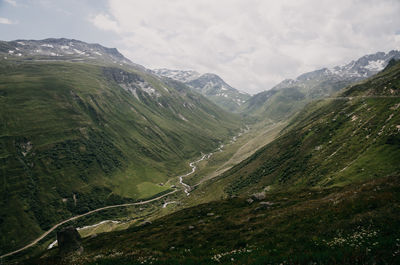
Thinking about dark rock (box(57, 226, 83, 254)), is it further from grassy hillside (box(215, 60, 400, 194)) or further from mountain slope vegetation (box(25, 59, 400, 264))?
grassy hillside (box(215, 60, 400, 194))

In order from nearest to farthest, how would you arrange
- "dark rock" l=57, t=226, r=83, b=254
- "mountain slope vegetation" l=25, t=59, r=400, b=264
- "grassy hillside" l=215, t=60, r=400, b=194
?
"mountain slope vegetation" l=25, t=59, r=400, b=264 → "dark rock" l=57, t=226, r=83, b=254 → "grassy hillside" l=215, t=60, r=400, b=194

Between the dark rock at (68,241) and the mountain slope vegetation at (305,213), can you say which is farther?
the dark rock at (68,241)

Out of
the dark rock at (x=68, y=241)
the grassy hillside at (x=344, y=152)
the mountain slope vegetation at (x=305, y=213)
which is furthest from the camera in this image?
the grassy hillside at (x=344, y=152)

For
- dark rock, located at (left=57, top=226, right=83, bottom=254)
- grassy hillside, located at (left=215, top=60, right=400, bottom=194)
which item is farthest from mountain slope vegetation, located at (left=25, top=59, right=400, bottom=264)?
dark rock, located at (left=57, top=226, right=83, bottom=254)

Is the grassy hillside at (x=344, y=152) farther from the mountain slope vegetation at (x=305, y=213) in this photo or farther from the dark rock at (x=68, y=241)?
the dark rock at (x=68, y=241)

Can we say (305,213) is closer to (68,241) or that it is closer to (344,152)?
(68,241)

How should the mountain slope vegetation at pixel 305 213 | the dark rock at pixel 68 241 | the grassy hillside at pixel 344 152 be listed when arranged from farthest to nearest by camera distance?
1. the grassy hillside at pixel 344 152
2. the dark rock at pixel 68 241
3. the mountain slope vegetation at pixel 305 213

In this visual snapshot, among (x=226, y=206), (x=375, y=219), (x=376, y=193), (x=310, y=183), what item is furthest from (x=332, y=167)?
(x=375, y=219)

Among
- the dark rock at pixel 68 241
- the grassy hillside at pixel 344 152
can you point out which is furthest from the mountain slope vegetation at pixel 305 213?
the dark rock at pixel 68 241

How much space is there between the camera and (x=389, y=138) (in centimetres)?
8550

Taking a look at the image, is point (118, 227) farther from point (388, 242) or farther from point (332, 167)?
point (388, 242)

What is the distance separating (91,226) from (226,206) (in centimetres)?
17627

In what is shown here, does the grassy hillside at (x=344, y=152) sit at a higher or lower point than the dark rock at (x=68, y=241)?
lower

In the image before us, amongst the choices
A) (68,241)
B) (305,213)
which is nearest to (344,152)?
(305,213)
